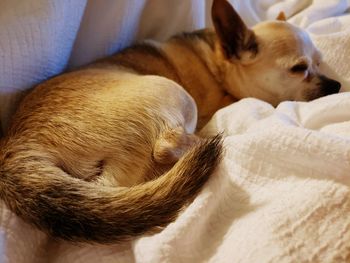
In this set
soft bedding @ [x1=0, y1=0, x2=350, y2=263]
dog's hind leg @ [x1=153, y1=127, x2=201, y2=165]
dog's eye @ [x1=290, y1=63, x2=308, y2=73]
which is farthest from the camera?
dog's eye @ [x1=290, y1=63, x2=308, y2=73]

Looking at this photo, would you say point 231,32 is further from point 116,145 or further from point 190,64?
point 116,145

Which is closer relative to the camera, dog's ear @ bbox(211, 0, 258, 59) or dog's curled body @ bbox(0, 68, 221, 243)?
dog's curled body @ bbox(0, 68, 221, 243)

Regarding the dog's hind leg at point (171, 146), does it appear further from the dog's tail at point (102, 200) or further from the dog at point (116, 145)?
the dog's tail at point (102, 200)

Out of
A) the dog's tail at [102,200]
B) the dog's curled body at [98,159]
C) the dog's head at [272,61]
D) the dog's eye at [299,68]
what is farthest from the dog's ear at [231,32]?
the dog's tail at [102,200]

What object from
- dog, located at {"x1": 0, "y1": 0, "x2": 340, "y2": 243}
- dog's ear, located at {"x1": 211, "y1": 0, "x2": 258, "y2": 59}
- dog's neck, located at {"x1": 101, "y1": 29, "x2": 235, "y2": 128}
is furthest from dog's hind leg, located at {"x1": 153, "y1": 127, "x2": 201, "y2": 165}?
dog's ear, located at {"x1": 211, "y1": 0, "x2": 258, "y2": 59}

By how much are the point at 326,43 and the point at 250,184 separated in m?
0.86

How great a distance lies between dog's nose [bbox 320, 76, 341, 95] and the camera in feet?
4.50

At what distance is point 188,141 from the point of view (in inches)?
38.1

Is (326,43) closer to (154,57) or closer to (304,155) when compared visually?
(154,57)

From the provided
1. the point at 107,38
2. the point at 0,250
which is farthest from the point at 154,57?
the point at 0,250

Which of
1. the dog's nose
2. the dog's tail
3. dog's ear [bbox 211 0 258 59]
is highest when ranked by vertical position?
the dog's tail

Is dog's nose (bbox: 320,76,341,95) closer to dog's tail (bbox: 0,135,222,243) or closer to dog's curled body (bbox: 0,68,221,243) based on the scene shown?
dog's curled body (bbox: 0,68,221,243)

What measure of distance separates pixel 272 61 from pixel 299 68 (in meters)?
0.09

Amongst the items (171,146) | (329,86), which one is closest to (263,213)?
(171,146)
